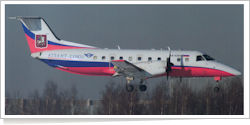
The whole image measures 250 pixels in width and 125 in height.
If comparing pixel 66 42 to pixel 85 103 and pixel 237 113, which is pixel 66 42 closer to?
pixel 85 103

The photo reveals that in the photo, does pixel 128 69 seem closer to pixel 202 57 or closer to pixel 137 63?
pixel 137 63

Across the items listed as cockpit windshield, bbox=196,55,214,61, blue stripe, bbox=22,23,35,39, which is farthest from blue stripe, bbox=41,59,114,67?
cockpit windshield, bbox=196,55,214,61

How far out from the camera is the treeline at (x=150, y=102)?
49.6 m

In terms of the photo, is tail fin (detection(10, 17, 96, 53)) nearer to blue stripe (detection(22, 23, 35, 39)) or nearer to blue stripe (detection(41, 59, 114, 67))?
blue stripe (detection(22, 23, 35, 39))

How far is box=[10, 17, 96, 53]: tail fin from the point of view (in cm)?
4056

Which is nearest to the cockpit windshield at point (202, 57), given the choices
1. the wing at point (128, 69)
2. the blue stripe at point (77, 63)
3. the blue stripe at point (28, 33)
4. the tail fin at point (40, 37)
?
the wing at point (128, 69)

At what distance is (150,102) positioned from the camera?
2003 inches

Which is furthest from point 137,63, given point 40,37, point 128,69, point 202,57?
point 40,37

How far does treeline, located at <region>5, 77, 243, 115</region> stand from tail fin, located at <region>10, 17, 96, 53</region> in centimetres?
987

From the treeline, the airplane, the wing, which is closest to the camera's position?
the wing

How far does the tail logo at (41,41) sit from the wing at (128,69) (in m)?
6.25

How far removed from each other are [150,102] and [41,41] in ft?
46.2

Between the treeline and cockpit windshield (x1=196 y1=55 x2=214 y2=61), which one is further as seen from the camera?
the treeline

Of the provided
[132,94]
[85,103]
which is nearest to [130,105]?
[132,94]
